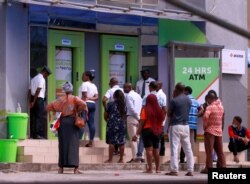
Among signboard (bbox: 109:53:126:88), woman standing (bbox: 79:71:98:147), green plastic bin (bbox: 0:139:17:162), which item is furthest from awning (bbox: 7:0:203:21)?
green plastic bin (bbox: 0:139:17:162)

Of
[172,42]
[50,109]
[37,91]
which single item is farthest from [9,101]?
[172,42]

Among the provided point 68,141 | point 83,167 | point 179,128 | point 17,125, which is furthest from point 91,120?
point 68,141

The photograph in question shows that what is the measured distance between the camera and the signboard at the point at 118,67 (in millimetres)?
20922

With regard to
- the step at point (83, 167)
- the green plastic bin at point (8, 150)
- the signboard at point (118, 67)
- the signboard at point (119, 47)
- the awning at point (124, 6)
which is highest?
the awning at point (124, 6)

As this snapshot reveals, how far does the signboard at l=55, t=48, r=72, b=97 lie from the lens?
65.4 feet

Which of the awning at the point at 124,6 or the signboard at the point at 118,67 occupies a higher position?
the awning at the point at 124,6

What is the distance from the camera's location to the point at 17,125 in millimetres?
17938

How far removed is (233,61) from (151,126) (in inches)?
301

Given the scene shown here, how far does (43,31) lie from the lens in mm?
19453

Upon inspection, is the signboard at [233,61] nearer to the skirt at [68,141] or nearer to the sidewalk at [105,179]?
the sidewalk at [105,179]

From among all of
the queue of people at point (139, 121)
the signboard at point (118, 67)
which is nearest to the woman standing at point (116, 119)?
the queue of people at point (139, 121)

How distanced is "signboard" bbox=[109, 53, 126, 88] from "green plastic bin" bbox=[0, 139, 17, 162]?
14.8 feet

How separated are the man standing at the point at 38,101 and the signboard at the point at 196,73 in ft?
12.1

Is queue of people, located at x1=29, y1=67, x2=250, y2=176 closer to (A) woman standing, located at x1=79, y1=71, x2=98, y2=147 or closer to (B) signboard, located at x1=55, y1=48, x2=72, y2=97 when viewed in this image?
(A) woman standing, located at x1=79, y1=71, x2=98, y2=147
